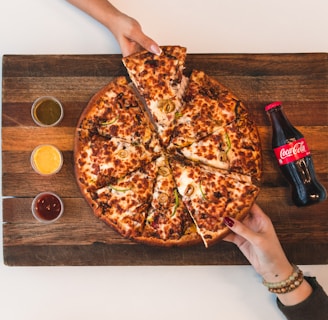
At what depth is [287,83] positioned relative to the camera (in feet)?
10.7

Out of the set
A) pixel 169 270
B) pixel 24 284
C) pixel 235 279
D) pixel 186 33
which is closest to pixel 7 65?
pixel 186 33

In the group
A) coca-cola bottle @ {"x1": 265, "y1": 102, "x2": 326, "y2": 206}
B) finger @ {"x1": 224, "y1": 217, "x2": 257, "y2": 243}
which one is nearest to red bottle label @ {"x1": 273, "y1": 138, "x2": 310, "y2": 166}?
coca-cola bottle @ {"x1": 265, "y1": 102, "x2": 326, "y2": 206}

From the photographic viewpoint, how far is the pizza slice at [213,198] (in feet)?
9.85

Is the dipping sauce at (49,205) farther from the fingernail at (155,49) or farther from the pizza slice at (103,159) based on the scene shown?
the fingernail at (155,49)

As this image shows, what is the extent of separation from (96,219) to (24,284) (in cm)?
76

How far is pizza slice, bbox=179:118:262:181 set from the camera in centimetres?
304

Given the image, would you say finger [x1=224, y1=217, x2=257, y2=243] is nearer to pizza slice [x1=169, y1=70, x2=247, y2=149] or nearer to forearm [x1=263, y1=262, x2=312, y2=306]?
forearm [x1=263, y1=262, x2=312, y2=306]

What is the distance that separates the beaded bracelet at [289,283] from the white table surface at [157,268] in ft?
0.77

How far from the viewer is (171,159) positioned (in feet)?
10.2

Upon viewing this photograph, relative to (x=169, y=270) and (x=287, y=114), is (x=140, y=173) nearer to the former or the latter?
(x=169, y=270)

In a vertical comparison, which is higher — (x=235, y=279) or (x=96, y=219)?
(x=96, y=219)

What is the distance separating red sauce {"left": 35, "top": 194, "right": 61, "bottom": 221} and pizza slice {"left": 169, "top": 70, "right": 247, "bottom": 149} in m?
0.94

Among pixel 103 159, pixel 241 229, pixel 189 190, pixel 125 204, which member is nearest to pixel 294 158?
pixel 241 229

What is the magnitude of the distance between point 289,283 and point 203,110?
134 cm
